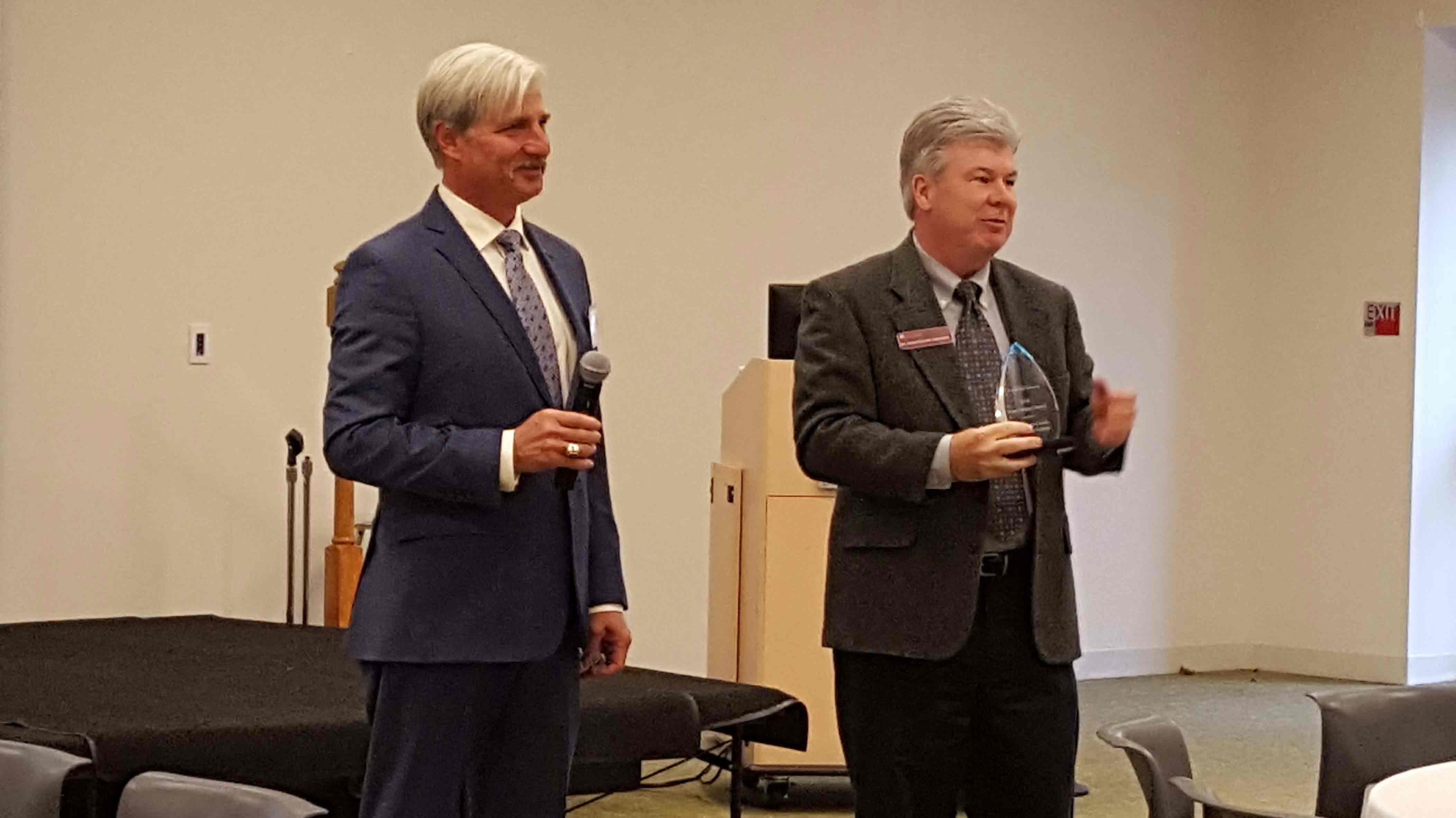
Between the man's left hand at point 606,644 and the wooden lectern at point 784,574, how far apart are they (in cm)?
235

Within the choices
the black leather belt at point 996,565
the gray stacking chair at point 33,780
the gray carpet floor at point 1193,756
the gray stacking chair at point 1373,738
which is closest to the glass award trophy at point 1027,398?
the black leather belt at point 996,565

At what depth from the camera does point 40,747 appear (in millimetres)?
2424

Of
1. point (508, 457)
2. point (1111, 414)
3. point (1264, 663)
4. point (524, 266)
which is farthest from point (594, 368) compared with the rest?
point (1264, 663)

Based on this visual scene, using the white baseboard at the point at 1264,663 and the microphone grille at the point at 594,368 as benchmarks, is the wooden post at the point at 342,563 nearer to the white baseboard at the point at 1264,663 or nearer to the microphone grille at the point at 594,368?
the white baseboard at the point at 1264,663

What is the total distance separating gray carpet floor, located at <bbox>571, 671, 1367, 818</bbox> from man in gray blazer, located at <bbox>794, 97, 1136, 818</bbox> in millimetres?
2454

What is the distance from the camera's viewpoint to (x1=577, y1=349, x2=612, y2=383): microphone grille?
2.30m

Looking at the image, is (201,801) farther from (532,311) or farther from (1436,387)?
(1436,387)

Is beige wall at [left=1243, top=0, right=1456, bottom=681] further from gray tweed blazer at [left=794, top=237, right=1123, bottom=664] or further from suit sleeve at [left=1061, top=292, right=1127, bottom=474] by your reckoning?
gray tweed blazer at [left=794, top=237, right=1123, bottom=664]

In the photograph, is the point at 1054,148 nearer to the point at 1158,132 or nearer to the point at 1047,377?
the point at 1158,132

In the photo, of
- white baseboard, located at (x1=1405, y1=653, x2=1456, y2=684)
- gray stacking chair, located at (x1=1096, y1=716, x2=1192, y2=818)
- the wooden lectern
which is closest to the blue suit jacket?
gray stacking chair, located at (x1=1096, y1=716, x2=1192, y2=818)

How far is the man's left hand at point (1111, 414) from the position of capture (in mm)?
2578

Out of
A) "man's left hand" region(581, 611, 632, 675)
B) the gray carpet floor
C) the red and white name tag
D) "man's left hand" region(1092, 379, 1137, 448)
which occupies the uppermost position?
the red and white name tag

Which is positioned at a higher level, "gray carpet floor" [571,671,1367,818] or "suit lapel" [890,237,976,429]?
"suit lapel" [890,237,976,429]

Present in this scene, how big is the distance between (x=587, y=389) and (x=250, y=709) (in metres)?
1.74
